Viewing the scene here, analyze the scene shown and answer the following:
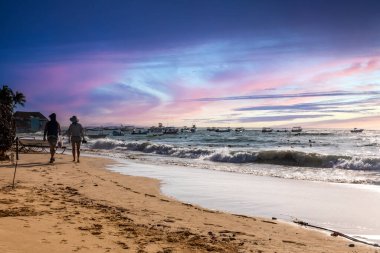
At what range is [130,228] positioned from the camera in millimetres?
6113

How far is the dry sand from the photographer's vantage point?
504cm

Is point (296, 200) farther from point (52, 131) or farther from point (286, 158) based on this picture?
point (286, 158)

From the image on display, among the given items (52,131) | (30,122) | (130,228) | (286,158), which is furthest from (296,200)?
(30,122)

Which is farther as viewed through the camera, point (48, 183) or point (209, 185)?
point (209, 185)

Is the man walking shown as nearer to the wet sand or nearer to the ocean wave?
the wet sand

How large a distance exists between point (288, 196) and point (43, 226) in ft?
23.5

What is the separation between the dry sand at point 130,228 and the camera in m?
5.04

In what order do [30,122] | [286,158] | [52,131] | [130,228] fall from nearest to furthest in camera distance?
[130,228] → [52,131] → [286,158] → [30,122]

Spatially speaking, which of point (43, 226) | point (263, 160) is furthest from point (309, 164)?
point (43, 226)

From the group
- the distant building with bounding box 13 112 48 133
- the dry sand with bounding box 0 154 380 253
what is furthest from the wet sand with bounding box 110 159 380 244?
the distant building with bounding box 13 112 48 133

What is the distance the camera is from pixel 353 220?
7.87 m

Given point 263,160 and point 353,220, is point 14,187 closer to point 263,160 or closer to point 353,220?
point 353,220

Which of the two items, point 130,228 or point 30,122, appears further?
point 30,122

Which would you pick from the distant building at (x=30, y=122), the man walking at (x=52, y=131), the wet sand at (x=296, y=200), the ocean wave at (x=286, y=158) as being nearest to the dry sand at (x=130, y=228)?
the wet sand at (x=296, y=200)
